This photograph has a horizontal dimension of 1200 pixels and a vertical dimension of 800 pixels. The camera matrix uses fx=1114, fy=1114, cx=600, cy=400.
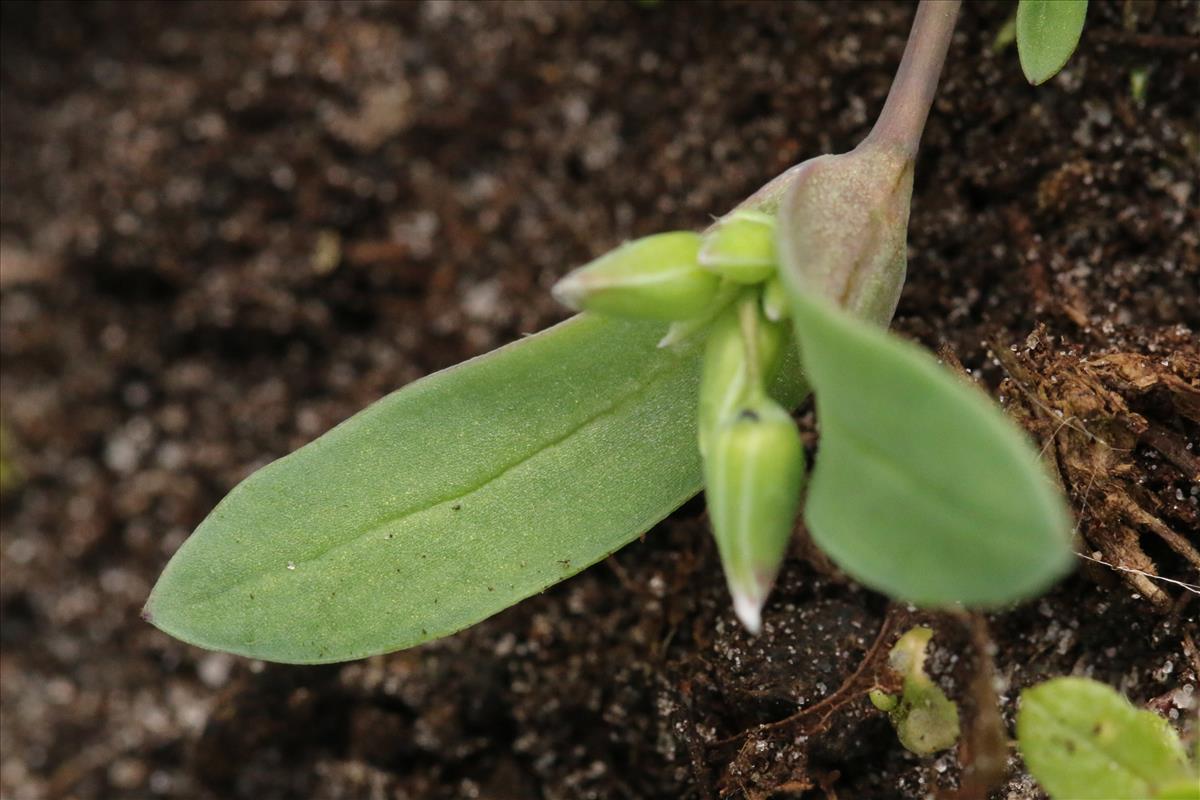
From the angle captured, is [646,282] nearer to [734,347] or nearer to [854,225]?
[734,347]

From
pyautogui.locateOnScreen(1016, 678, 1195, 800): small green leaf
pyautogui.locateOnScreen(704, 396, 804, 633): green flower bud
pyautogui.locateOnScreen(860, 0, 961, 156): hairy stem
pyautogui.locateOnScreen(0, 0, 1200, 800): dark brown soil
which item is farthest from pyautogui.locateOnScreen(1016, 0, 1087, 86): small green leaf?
pyautogui.locateOnScreen(1016, 678, 1195, 800): small green leaf

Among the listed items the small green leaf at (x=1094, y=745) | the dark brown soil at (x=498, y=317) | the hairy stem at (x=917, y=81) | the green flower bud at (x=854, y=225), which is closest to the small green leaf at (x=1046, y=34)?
the hairy stem at (x=917, y=81)

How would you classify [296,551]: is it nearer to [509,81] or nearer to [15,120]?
[509,81]

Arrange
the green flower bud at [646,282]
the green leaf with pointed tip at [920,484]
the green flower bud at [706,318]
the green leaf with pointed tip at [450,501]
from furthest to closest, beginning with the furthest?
the green leaf with pointed tip at [450,501], the green flower bud at [706,318], the green flower bud at [646,282], the green leaf with pointed tip at [920,484]

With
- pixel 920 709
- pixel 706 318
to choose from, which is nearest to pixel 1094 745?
pixel 920 709

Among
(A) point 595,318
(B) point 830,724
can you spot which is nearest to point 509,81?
(A) point 595,318

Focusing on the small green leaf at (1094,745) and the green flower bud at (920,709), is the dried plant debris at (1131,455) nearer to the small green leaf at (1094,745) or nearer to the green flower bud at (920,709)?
the green flower bud at (920,709)
